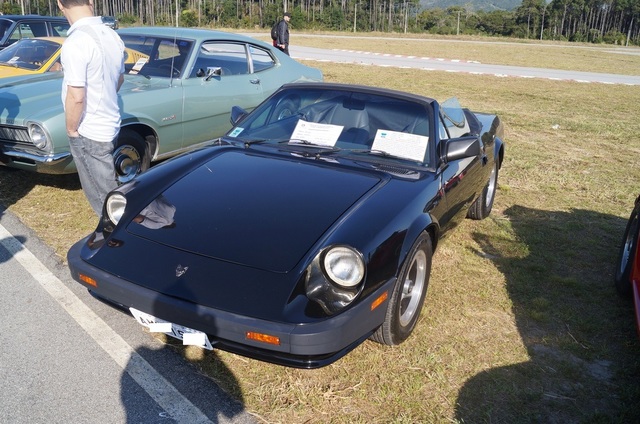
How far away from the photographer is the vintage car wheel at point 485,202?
5.44m

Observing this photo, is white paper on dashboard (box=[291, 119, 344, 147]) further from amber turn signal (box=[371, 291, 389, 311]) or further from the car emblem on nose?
the car emblem on nose

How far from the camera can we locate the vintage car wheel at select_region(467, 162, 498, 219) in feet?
17.8

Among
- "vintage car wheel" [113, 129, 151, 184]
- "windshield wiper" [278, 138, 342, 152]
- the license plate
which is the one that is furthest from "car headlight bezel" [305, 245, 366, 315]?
"vintage car wheel" [113, 129, 151, 184]

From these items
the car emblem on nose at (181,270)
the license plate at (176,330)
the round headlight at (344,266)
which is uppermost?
the round headlight at (344,266)

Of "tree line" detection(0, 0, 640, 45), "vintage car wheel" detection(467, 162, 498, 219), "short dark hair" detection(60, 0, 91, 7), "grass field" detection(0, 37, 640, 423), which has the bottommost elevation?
"grass field" detection(0, 37, 640, 423)

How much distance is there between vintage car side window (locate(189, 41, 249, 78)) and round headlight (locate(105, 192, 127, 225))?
3.23 m

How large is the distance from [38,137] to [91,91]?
164 centimetres

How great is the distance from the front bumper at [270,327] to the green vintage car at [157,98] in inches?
115

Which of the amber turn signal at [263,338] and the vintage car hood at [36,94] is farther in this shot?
the vintage car hood at [36,94]

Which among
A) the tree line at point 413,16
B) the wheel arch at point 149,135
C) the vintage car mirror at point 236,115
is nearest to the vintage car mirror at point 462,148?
the vintage car mirror at point 236,115

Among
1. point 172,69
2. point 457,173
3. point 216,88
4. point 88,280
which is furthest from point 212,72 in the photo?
point 88,280

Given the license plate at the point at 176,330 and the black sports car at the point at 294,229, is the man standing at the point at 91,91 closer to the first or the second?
the black sports car at the point at 294,229

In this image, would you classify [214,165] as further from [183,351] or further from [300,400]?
[300,400]

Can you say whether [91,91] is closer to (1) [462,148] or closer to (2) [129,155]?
(2) [129,155]
